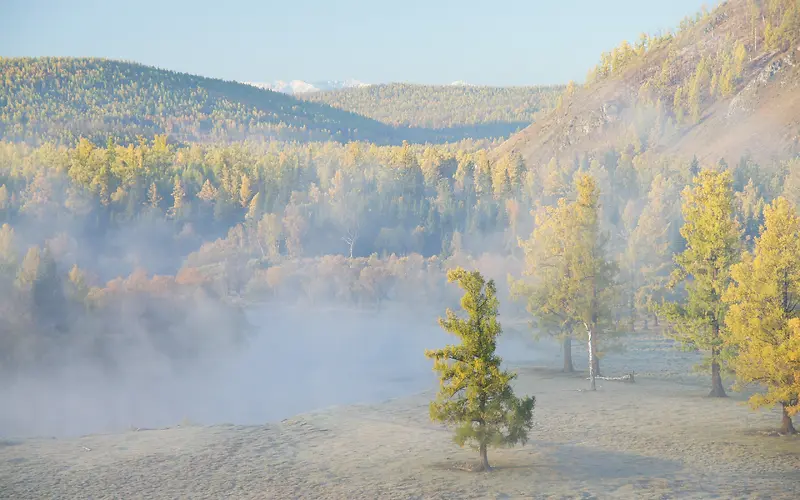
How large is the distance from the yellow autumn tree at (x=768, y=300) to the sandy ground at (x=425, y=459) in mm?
2592

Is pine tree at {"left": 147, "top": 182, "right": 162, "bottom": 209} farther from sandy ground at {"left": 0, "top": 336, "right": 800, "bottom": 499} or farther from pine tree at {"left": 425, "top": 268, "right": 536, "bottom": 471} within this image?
pine tree at {"left": 425, "top": 268, "right": 536, "bottom": 471}

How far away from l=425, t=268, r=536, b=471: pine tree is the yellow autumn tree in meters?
10.9

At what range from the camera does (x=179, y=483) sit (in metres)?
32.0

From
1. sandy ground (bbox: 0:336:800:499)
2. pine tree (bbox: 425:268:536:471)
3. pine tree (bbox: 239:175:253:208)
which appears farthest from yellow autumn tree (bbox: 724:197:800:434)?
pine tree (bbox: 239:175:253:208)

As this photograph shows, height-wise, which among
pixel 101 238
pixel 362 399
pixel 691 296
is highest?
pixel 101 238

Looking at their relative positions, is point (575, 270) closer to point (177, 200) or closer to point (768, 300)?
point (768, 300)

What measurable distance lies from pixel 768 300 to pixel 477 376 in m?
14.5

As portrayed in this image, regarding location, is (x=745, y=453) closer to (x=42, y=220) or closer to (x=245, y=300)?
(x=245, y=300)

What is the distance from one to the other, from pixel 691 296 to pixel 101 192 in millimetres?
127641

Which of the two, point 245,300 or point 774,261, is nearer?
point 774,261

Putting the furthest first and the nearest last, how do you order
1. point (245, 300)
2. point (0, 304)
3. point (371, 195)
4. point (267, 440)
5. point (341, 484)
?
point (371, 195), point (245, 300), point (0, 304), point (267, 440), point (341, 484)

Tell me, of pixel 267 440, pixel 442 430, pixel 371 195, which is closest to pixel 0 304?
pixel 267 440

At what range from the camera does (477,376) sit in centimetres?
3023

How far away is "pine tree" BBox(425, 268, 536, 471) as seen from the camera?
29.8 meters
